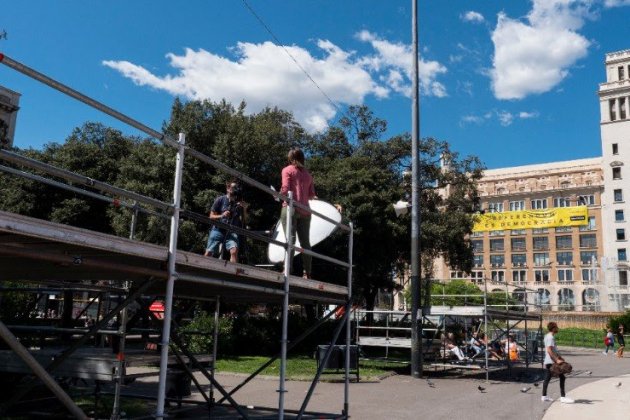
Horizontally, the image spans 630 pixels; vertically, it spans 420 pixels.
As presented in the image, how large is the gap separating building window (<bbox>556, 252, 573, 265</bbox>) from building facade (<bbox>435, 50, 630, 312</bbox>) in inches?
6.4

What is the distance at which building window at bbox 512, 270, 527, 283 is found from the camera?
100m

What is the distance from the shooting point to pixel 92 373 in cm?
605

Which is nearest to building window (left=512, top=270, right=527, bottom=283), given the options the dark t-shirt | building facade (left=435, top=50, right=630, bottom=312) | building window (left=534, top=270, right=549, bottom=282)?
building facade (left=435, top=50, right=630, bottom=312)

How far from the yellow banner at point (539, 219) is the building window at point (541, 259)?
15.2 meters

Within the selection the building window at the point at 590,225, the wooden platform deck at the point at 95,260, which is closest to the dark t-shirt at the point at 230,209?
the wooden platform deck at the point at 95,260

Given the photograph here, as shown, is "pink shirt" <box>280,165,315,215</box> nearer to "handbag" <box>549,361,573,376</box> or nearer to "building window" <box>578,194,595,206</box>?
"handbag" <box>549,361,573,376</box>

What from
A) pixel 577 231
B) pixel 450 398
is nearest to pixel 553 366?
pixel 450 398

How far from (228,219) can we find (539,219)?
8255 cm

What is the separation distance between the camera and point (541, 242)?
99250 millimetres

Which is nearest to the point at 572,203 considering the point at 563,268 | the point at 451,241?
the point at 563,268

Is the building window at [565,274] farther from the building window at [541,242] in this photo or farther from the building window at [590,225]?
the building window at [590,225]

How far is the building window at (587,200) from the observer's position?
97.2m

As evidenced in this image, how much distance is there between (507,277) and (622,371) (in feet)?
273

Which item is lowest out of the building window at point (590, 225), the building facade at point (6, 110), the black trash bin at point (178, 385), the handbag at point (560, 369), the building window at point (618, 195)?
the black trash bin at point (178, 385)
